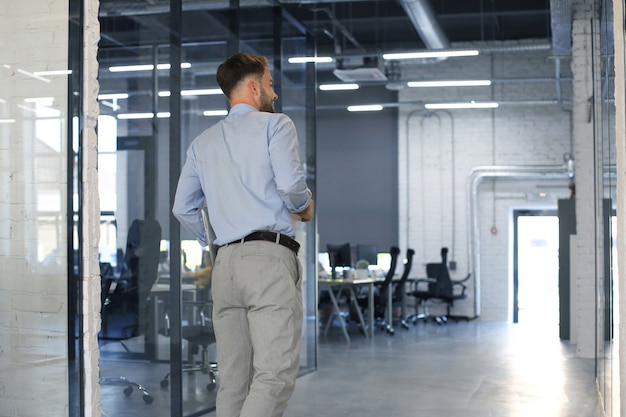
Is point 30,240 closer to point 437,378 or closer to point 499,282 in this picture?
point 437,378

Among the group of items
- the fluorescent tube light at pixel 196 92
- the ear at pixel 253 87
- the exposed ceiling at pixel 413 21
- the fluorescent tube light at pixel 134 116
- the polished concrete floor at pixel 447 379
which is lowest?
the polished concrete floor at pixel 447 379

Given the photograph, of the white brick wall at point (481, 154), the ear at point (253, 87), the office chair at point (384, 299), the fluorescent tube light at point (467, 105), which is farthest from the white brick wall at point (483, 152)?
the ear at point (253, 87)

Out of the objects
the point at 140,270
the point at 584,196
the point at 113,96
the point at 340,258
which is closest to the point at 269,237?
the point at 113,96

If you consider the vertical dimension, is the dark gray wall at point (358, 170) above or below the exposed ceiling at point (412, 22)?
below

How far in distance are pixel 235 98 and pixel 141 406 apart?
2411 millimetres

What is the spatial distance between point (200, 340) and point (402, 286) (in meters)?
7.39

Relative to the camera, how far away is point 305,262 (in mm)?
7293

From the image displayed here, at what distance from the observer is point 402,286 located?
12609 mm

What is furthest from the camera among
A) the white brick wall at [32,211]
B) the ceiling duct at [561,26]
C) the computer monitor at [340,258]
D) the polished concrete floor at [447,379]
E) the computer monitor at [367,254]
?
the computer monitor at [367,254]

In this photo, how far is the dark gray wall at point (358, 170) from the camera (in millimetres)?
14508

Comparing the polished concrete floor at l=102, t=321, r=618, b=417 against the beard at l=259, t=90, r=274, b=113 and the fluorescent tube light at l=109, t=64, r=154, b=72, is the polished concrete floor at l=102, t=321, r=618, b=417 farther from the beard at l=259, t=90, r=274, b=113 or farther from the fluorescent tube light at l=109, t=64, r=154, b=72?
the beard at l=259, t=90, r=274, b=113

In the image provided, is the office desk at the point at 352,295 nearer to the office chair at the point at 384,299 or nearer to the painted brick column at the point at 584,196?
the office chair at the point at 384,299

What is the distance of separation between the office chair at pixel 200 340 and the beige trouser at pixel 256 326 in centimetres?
239

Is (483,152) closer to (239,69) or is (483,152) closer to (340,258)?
(340,258)
